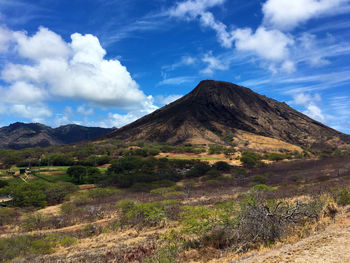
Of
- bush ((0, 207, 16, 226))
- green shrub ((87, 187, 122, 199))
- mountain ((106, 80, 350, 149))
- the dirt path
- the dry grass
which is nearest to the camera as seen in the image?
the dirt path

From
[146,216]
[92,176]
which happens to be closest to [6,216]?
[146,216]

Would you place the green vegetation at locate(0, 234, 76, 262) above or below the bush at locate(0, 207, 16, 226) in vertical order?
above

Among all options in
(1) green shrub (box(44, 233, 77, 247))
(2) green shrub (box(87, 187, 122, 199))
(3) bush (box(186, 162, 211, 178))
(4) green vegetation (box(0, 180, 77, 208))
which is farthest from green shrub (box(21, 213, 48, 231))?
(3) bush (box(186, 162, 211, 178))

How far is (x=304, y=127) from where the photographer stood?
5714 inches

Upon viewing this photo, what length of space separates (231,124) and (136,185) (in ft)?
345

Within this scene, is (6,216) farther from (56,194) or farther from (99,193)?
(99,193)

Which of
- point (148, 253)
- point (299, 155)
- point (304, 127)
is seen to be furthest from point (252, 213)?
point (304, 127)

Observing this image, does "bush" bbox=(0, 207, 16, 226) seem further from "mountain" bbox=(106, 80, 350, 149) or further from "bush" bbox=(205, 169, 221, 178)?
"mountain" bbox=(106, 80, 350, 149)

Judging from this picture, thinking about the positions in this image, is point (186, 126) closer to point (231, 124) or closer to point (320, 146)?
point (231, 124)

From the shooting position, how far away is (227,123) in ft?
451

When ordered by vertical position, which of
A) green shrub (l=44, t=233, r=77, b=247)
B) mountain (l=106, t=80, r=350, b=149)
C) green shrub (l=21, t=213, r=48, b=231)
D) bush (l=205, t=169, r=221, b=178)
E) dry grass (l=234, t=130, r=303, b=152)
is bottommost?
green shrub (l=21, t=213, r=48, b=231)

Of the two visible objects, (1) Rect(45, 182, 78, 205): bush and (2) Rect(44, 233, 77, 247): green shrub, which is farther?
(1) Rect(45, 182, 78, 205): bush

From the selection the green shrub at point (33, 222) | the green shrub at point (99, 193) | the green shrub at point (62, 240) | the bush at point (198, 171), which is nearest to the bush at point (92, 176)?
the green shrub at point (99, 193)

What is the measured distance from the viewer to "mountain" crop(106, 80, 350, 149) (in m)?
121
